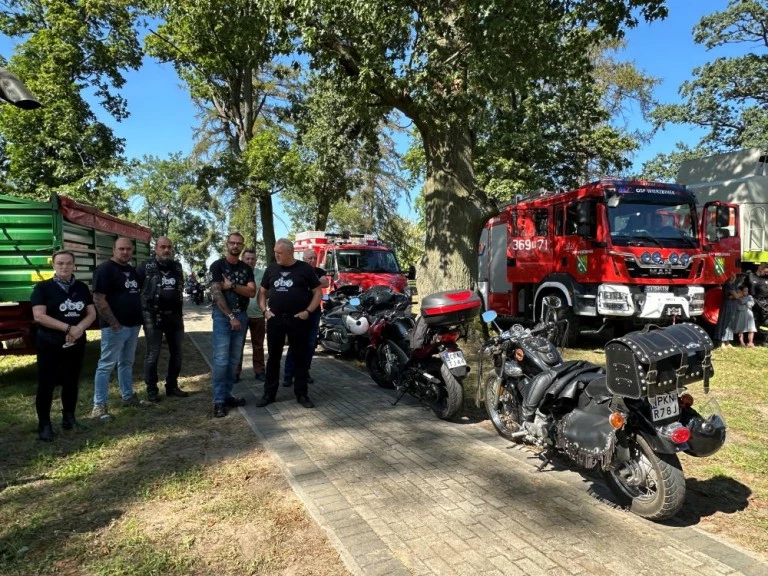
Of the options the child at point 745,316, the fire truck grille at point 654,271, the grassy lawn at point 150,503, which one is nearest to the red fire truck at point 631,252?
the fire truck grille at point 654,271

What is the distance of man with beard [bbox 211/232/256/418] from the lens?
231 inches

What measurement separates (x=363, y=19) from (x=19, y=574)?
22.5ft

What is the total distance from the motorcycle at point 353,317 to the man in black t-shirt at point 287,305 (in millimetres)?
1578

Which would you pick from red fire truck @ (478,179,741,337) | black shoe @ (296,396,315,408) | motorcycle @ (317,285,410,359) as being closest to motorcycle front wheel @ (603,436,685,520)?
black shoe @ (296,396,315,408)

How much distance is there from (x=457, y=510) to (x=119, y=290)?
→ 4154mm

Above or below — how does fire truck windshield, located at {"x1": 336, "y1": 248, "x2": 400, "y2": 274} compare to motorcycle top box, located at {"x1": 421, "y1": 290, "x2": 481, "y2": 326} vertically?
above

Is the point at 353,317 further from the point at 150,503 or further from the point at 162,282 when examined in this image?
the point at 150,503

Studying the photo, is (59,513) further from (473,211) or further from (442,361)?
(473,211)

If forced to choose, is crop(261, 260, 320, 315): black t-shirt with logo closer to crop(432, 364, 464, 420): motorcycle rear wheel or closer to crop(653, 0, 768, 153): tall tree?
crop(432, 364, 464, 420): motorcycle rear wheel

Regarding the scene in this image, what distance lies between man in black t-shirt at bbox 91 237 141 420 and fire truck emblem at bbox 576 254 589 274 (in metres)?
6.86

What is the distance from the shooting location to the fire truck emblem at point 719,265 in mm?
9289

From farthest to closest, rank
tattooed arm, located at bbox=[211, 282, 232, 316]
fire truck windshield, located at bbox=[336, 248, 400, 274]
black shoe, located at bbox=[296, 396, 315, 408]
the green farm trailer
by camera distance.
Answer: fire truck windshield, located at bbox=[336, 248, 400, 274] < the green farm trailer < black shoe, located at bbox=[296, 396, 315, 408] < tattooed arm, located at bbox=[211, 282, 232, 316]

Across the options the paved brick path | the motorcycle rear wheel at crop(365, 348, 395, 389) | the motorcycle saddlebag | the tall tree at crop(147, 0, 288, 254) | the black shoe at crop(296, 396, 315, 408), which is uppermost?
the tall tree at crop(147, 0, 288, 254)

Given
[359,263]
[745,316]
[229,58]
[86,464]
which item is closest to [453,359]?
[86,464]
